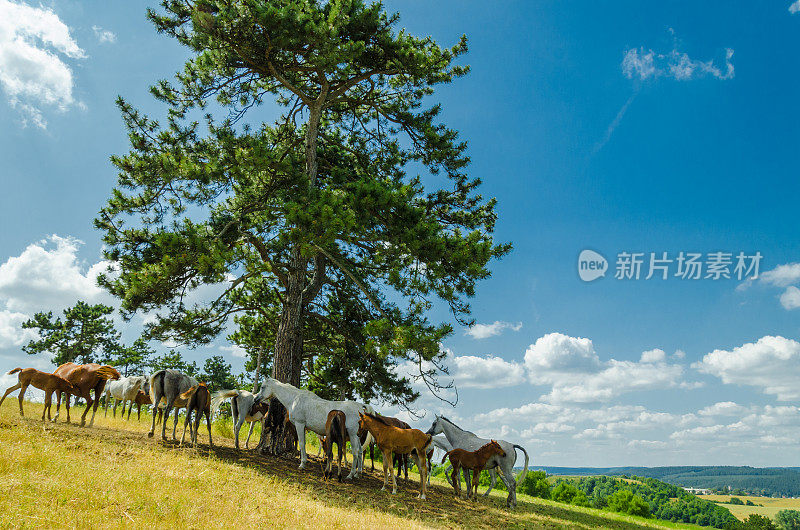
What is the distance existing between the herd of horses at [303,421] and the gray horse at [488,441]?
1.0 inches

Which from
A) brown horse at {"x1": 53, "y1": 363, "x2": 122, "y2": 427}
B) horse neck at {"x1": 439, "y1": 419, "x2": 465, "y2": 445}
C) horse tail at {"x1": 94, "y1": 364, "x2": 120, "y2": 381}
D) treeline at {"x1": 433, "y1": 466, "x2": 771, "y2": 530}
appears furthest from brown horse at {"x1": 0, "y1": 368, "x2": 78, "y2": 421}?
treeline at {"x1": 433, "y1": 466, "x2": 771, "y2": 530}

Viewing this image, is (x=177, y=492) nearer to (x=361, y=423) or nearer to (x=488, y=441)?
(x=361, y=423)

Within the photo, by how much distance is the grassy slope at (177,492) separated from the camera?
6.29m

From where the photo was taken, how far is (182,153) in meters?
14.2

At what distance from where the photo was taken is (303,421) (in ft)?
39.7

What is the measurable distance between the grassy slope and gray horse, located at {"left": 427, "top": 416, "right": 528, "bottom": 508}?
2.23 feet

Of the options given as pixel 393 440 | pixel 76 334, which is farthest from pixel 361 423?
pixel 76 334

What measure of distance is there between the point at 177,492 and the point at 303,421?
4734 millimetres

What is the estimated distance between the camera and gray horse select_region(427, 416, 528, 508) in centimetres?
1288

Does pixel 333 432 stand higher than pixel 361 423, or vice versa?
pixel 361 423

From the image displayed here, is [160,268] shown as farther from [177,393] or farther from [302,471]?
[302,471]

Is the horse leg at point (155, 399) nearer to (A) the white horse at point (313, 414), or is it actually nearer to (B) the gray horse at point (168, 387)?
(B) the gray horse at point (168, 387)

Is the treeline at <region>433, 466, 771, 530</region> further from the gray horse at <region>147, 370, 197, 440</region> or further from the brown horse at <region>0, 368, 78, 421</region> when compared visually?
the brown horse at <region>0, 368, 78, 421</region>

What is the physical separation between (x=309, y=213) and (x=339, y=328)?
591 centimetres
